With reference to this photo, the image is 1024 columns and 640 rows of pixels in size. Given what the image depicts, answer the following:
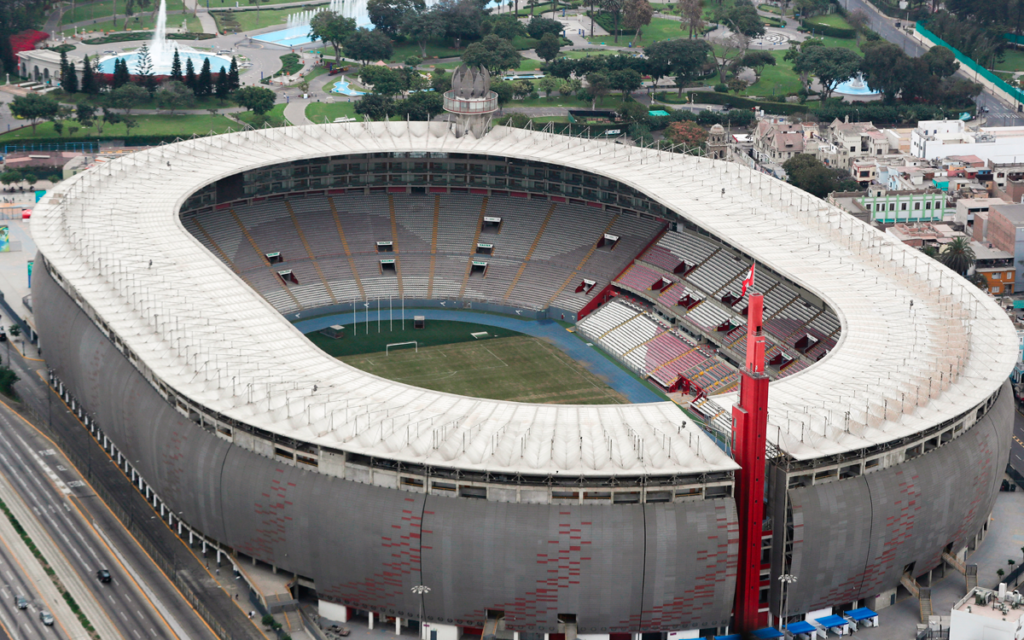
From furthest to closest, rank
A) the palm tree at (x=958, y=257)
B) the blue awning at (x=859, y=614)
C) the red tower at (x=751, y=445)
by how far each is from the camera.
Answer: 1. the palm tree at (x=958, y=257)
2. the blue awning at (x=859, y=614)
3. the red tower at (x=751, y=445)

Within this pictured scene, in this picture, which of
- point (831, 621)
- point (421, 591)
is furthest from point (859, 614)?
point (421, 591)

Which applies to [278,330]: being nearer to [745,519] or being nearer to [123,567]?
[123,567]

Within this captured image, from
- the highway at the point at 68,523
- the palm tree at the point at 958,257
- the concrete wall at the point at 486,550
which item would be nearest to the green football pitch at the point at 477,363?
the highway at the point at 68,523

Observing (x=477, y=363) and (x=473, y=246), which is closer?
(x=477, y=363)

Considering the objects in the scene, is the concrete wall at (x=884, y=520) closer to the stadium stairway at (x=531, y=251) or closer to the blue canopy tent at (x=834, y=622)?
the blue canopy tent at (x=834, y=622)

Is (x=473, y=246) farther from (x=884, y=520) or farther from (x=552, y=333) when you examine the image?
(x=884, y=520)

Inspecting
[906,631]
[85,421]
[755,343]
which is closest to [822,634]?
[906,631]
